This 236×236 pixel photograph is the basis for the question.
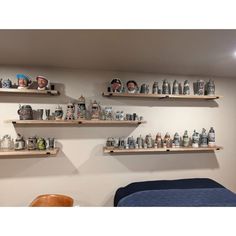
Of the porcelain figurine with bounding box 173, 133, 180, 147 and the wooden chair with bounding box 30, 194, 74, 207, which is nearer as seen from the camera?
the wooden chair with bounding box 30, 194, 74, 207

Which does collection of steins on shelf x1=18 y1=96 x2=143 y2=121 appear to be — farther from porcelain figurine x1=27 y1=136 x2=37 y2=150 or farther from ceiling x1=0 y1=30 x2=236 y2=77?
ceiling x1=0 y1=30 x2=236 y2=77

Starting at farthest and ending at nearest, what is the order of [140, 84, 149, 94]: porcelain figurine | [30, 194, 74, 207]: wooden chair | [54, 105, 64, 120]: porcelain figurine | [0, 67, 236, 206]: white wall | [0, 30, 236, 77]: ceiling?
[140, 84, 149, 94]: porcelain figurine < [0, 67, 236, 206]: white wall < [54, 105, 64, 120]: porcelain figurine < [30, 194, 74, 207]: wooden chair < [0, 30, 236, 77]: ceiling

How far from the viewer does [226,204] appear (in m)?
1.54

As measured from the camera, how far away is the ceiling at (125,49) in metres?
1.28

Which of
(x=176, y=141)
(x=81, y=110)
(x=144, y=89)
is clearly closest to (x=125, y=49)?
(x=144, y=89)

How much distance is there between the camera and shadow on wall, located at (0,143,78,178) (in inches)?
87.9

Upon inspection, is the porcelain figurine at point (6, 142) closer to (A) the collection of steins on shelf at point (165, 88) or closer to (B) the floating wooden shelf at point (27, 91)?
(B) the floating wooden shelf at point (27, 91)

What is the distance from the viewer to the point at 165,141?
2.44 m

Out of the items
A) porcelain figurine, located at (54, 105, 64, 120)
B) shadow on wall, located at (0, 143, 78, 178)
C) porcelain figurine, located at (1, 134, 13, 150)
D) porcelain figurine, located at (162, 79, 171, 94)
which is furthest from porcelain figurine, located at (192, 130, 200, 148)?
porcelain figurine, located at (1, 134, 13, 150)

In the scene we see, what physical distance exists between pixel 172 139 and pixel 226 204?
1.07 m

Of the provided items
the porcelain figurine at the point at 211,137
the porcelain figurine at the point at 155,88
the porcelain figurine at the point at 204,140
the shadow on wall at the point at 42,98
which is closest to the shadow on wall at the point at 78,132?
the shadow on wall at the point at 42,98
